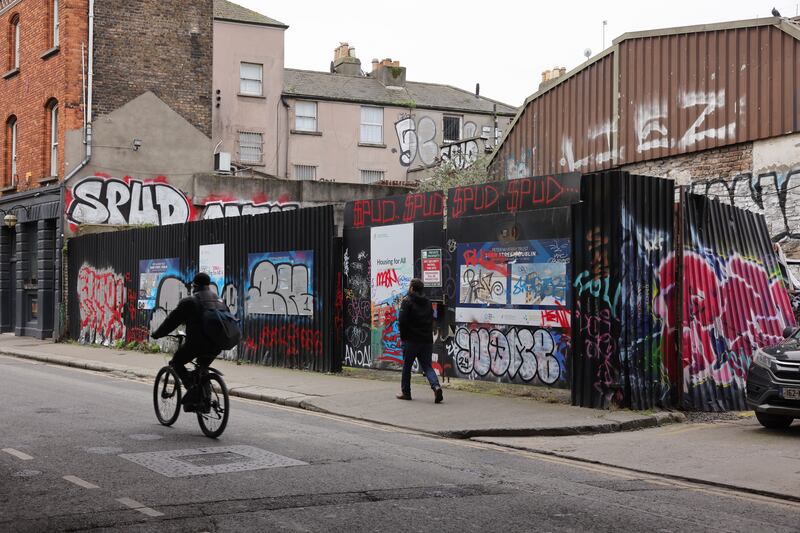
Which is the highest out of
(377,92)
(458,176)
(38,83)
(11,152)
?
(377,92)

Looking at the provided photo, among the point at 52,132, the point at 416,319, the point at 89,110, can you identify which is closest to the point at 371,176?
the point at 52,132

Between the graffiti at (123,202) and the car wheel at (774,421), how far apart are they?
21351mm

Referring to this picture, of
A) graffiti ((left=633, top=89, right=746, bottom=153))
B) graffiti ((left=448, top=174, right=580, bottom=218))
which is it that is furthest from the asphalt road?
graffiti ((left=633, top=89, right=746, bottom=153))

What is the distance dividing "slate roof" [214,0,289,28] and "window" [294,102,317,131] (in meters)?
4.01

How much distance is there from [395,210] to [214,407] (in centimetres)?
669

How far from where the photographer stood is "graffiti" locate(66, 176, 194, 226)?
2730 centimetres

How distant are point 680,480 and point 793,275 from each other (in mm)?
11090

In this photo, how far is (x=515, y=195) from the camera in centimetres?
1334

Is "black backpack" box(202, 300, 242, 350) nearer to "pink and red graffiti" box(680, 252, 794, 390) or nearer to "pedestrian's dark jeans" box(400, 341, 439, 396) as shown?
"pedestrian's dark jeans" box(400, 341, 439, 396)

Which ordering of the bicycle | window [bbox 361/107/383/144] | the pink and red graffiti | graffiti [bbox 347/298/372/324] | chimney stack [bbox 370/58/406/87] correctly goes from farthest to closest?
chimney stack [bbox 370/58/406/87], window [bbox 361/107/383/144], graffiti [bbox 347/298/372/324], the pink and red graffiti, the bicycle

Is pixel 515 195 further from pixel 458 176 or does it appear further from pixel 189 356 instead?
pixel 458 176

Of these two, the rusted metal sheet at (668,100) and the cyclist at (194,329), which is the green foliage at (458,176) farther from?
the cyclist at (194,329)

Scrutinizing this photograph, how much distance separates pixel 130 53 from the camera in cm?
2797

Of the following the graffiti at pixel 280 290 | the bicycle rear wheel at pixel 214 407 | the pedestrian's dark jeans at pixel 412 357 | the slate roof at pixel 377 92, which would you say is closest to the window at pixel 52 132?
the graffiti at pixel 280 290
